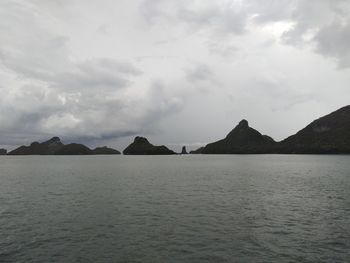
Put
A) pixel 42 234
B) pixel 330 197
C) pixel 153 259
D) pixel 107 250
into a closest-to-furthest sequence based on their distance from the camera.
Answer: pixel 153 259, pixel 107 250, pixel 42 234, pixel 330 197

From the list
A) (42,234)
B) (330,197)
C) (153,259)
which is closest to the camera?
(153,259)

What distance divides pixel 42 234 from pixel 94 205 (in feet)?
60.5

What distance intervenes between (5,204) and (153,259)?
38.4 metres

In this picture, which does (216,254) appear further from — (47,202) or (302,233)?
(47,202)

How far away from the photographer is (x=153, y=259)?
27500 mm

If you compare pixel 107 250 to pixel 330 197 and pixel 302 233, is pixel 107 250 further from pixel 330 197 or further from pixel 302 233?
pixel 330 197

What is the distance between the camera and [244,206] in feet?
171

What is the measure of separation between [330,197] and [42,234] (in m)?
51.4

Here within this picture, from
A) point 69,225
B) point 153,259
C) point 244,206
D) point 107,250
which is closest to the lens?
point 153,259

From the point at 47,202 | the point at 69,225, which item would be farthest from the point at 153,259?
the point at 47,202

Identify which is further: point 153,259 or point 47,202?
point 47,202

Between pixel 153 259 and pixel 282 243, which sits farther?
pixel 282 243

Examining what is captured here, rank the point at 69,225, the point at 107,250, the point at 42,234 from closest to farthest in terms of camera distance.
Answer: the point at 107,250, the point at 42,234, the point at 69,225

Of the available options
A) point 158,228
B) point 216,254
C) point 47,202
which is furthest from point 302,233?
point 47,202
